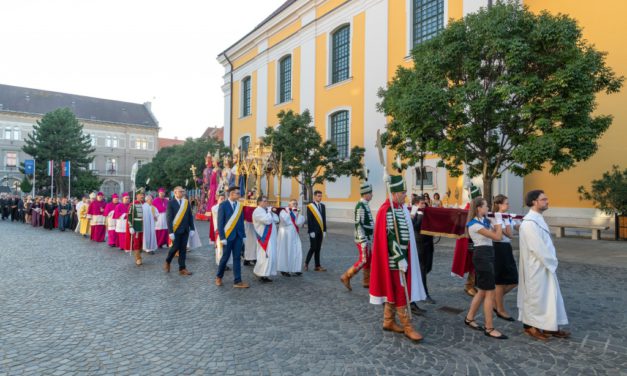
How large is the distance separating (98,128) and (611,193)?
73876mm

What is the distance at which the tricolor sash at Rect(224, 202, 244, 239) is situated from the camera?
771 cm

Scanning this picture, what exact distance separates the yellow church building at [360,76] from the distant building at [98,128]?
4291cm

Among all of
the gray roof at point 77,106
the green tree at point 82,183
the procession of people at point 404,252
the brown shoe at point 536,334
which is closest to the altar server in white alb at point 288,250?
the procession of people at point 404,252

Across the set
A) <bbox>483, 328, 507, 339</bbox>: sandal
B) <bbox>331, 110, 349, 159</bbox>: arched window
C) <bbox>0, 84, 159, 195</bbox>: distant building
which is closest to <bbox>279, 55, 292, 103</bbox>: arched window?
<bbox>331, 110, 349, 159</bbox>: arched window

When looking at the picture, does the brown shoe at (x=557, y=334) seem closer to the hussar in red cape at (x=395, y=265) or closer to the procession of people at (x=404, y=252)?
the procession of people at (x=404, y=252)

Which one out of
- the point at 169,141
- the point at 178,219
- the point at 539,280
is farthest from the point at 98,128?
the point at 539,280

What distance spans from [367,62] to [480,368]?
2049cm

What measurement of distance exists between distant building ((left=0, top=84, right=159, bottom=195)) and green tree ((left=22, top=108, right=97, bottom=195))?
13.2 meters

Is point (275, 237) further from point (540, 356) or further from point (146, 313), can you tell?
point (540, 356)

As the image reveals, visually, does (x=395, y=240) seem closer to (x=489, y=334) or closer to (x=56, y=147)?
(x=489, y=334)

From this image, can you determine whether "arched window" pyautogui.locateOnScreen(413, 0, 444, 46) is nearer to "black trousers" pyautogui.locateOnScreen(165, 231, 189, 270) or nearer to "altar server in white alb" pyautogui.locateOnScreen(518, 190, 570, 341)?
"black trousers" pyautogui.locateOnScreen(165, 231, 189, 270)

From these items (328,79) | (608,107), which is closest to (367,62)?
(328,79)

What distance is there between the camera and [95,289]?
7.35 metres

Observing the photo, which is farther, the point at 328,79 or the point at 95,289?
the point at 328,79
